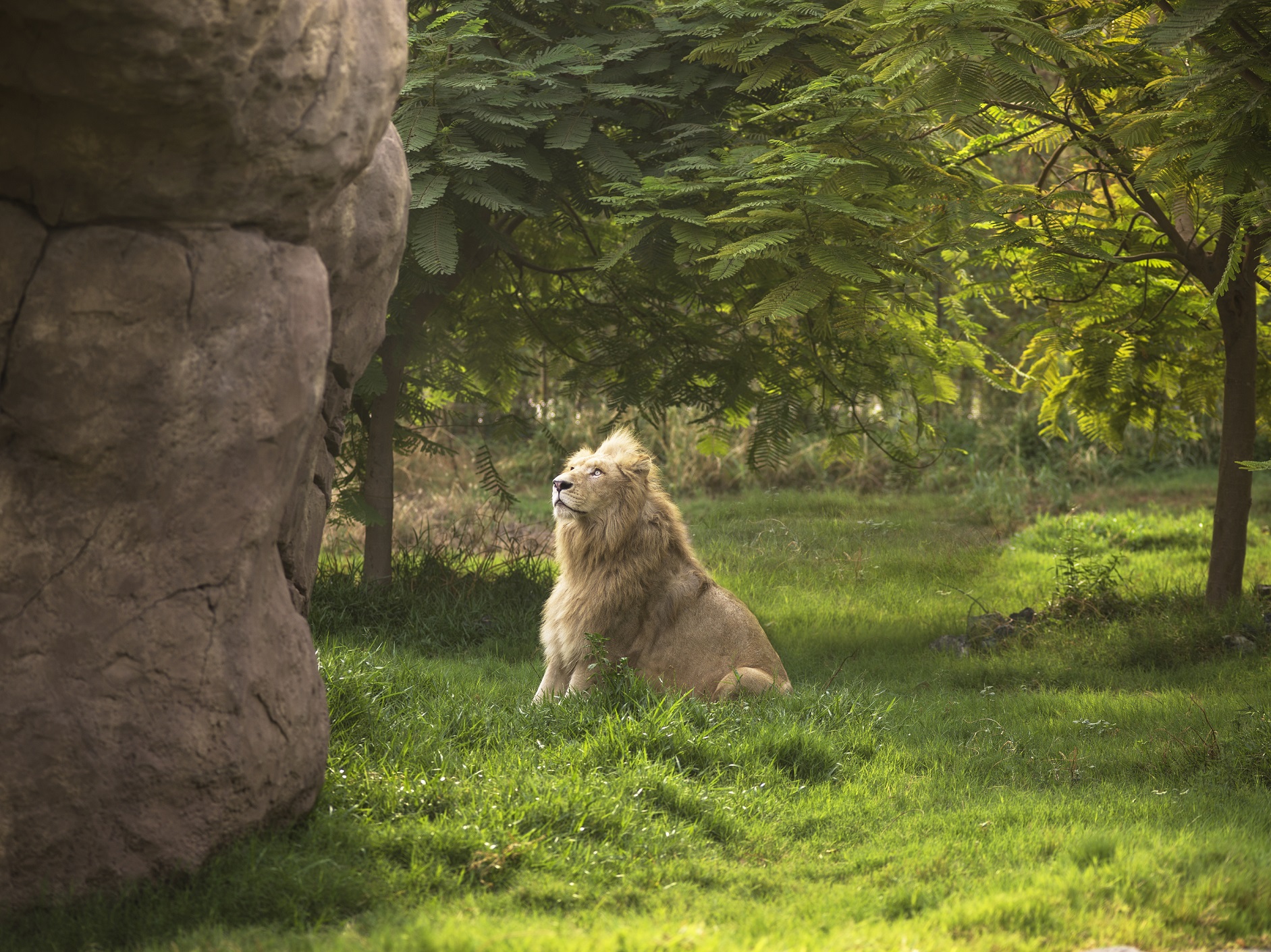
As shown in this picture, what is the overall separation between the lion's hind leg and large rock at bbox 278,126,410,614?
2369mm

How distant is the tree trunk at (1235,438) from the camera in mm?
8297

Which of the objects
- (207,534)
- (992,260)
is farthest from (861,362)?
(207,534)

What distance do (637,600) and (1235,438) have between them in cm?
476

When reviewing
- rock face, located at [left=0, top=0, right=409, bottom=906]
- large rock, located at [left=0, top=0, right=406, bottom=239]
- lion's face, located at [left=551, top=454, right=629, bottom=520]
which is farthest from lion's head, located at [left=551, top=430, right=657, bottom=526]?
large rock, located at [left=0, top=0, right=406, bottom=239]

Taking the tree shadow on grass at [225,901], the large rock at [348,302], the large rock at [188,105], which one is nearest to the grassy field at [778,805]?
the tree shadow on grass at [225,901]

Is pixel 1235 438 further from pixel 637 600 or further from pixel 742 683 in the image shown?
pixel 637 600

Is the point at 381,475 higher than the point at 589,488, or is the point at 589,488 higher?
the point at 589,488

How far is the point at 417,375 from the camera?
9.62 metres

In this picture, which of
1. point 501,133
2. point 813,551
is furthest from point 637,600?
point 813,551

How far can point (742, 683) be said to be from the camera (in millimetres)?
6473

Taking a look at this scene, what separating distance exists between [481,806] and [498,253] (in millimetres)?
5647

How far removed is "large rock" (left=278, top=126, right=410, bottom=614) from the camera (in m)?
4.73

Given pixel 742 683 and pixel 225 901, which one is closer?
pixel 225 901

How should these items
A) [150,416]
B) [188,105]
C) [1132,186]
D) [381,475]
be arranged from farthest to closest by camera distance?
1. [381,475]
2. [1132,186]
3. [150,416]
4. [188,105]
